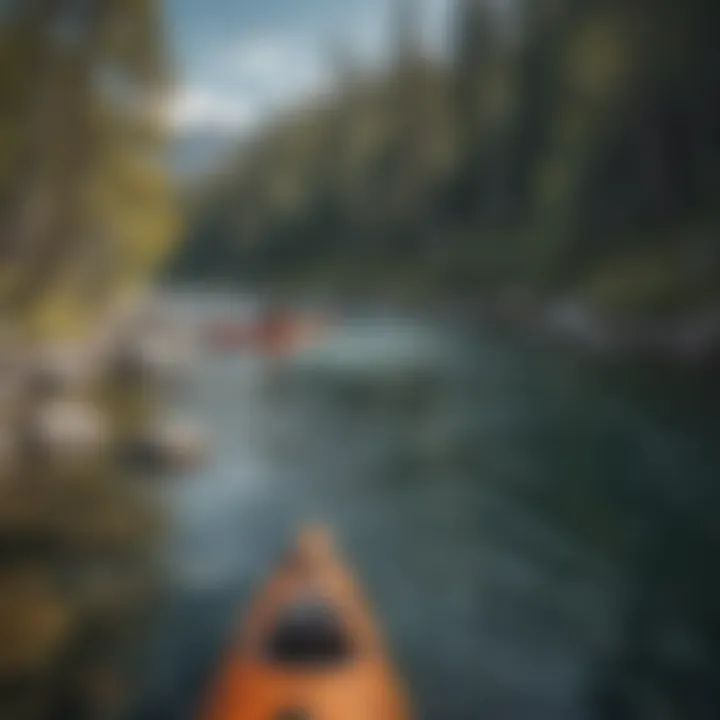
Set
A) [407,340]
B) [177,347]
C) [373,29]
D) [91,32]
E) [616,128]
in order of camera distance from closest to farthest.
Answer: [373,29], [177,347], [91,32], [407,340], [616,128]

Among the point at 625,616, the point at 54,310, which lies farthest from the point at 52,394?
the point at 625,616

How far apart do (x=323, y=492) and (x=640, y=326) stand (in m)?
4.17

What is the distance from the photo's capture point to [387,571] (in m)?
5.16

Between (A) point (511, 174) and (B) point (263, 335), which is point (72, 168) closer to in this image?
(B) point (263, 335)

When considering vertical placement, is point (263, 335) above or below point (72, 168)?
below

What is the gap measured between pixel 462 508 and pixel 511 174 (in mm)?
2771

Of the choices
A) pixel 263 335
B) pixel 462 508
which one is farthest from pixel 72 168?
pixel 462 508

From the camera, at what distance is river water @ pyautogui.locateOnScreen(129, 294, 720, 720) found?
4652 millimetres

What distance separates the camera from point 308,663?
161 inches

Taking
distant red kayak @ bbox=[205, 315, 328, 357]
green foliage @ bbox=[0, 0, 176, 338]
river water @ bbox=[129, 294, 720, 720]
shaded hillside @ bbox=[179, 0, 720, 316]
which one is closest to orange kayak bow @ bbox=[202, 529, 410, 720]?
river water @ bbox=[129, 294, 720, 720]

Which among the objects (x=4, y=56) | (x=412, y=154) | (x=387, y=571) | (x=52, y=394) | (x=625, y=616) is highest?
(x=4, y=56)

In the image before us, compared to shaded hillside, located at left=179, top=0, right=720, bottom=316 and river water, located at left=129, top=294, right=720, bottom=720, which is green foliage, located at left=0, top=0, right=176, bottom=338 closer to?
shaded hillside, located at left=179, top=0, right=720, bottom=316

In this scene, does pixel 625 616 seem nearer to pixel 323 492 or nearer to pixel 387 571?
pixel 387 571

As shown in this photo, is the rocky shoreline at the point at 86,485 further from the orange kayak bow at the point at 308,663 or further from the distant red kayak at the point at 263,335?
the orange kayak bow at the point at 308,663
